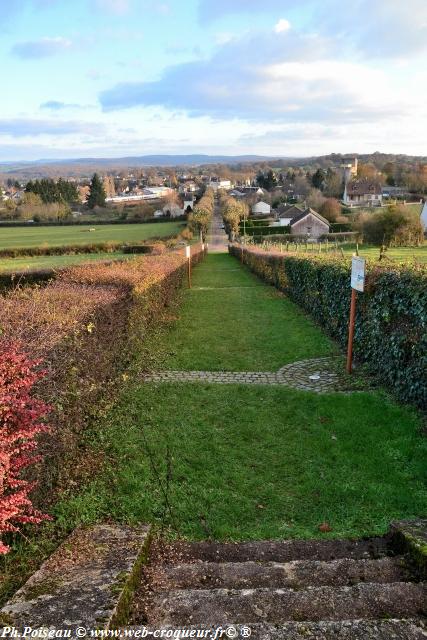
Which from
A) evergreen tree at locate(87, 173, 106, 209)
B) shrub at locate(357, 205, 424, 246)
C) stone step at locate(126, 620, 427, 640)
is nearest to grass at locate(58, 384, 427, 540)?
stone step at locate(126, 620, 427, 640)

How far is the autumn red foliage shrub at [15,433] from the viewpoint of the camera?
11.1ft

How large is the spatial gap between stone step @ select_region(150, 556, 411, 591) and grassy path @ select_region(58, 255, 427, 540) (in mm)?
830

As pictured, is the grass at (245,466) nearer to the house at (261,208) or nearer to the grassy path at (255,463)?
the grassy path at (255,463)

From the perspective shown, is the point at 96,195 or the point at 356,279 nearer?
the point at 356,279

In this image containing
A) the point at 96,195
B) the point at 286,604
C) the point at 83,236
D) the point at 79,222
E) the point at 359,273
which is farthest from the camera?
the point at 96,195

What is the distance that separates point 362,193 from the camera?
383 ft

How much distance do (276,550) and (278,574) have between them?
74 cm

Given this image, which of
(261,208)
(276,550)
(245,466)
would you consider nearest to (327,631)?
(276,550)

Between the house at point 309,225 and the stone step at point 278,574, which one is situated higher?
the house at point 309,225

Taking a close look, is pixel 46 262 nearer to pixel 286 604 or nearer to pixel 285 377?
pixel 285 377

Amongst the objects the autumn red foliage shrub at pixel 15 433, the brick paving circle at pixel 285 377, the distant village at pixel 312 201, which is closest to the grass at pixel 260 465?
the brick paving circle at pixel 285 377

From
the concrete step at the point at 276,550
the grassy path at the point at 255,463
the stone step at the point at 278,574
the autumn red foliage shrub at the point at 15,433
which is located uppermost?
the autumn red foliage shrub at the point at 15,433

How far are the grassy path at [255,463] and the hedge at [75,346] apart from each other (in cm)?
40

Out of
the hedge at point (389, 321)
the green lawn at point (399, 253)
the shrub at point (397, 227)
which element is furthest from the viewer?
the shrub at point (397, 227)
